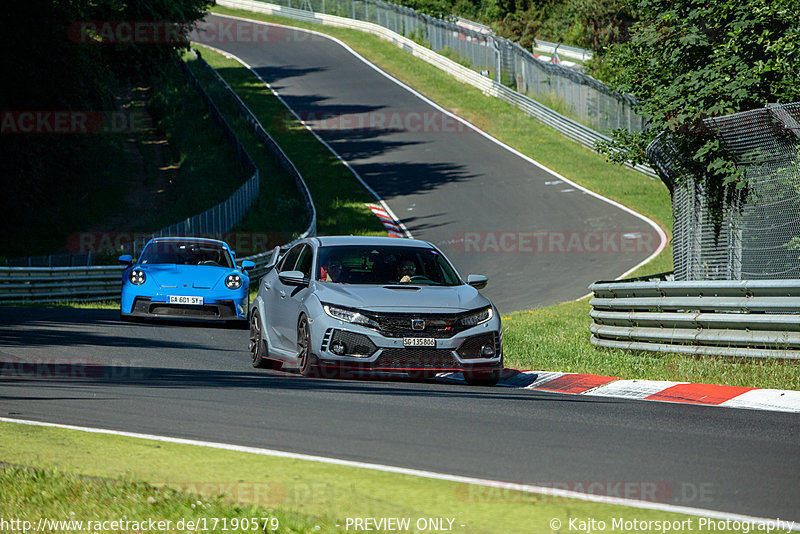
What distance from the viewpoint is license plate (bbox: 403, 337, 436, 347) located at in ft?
33.3

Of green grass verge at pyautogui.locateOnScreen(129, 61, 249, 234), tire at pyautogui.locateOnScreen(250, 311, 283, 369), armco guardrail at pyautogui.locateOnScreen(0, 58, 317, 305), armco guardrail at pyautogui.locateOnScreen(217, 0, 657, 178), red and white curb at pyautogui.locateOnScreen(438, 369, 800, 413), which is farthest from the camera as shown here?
armco guardrail at pyautogui.locateOnScreen(217, 0, 657, 178)

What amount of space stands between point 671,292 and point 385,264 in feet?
11.6

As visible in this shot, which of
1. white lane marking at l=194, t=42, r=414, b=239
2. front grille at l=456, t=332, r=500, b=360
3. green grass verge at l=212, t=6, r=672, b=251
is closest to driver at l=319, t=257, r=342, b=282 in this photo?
front grille at l=456, t=332, r=500, b=360

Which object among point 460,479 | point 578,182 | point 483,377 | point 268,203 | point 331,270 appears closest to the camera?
point 460,479

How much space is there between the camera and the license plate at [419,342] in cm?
1015

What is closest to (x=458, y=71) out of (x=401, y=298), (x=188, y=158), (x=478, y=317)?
(x=188, y=158)

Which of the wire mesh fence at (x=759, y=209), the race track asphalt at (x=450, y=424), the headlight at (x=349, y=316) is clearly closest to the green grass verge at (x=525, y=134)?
the wire mesh fence at (x=759, y=209)

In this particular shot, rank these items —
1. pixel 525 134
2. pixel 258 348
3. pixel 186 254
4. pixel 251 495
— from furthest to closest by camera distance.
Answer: pixel 525 134, pixel 186 254, pixel 258 348, pixel 251 495

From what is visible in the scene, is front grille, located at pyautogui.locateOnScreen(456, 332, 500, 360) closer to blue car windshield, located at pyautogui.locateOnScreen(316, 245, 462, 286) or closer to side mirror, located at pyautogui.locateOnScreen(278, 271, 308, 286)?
blue car windshield, located at pyautogui.locateOnScreen(316, 245, 462, 286)

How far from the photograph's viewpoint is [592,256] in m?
30.4

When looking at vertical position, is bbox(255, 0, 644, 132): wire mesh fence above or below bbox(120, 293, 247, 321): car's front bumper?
above

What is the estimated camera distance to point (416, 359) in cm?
1021

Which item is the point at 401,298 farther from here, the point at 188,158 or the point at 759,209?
the point at 188,158

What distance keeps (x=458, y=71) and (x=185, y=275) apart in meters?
45.9
